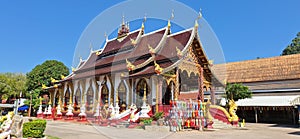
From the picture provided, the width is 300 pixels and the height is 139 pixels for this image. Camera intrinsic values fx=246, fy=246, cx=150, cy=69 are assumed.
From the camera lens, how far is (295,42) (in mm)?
41875

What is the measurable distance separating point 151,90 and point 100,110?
390cm

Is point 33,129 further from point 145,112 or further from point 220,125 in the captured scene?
point 220,125

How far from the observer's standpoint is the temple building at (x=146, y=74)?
14901 mm

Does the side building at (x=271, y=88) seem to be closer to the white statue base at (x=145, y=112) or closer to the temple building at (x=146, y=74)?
the temple building at (x=146, y=74)

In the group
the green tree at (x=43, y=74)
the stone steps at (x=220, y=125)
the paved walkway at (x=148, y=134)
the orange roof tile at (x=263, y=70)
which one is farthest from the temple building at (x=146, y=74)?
the green tree at (x=43, y=74)

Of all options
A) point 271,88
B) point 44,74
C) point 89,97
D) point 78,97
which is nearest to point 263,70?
point 271,88

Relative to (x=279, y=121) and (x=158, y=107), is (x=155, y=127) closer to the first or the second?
(x=158, y=107)

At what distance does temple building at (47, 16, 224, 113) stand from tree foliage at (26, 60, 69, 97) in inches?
431

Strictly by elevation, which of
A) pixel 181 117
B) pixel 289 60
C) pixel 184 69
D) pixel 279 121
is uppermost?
pixel 289 60

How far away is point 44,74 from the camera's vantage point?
110ft

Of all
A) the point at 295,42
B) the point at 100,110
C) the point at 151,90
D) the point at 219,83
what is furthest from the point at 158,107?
the point at 295,42

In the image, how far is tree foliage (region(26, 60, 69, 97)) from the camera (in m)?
33.1

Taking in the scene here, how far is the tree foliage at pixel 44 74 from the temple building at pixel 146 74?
1094cm

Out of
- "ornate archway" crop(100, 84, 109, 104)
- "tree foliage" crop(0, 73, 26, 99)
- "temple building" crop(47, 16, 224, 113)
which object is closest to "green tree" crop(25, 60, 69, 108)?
"tree foliage" crop(0, 73, 26, 99)
